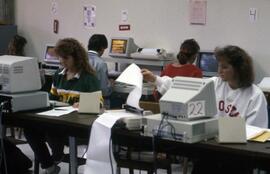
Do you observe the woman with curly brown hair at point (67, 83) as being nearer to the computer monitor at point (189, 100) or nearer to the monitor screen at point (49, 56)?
the computer monitor at point (189, 100)

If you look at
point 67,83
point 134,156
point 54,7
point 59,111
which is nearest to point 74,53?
point 67,83

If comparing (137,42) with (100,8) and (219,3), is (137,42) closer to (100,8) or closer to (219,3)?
(100,8)

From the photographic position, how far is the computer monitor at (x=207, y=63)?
5117 mm

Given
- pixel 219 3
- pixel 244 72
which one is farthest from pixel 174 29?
pixel 244 72

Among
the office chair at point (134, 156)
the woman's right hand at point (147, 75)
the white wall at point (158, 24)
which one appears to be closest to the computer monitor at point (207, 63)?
the white wall at point (158, 24)

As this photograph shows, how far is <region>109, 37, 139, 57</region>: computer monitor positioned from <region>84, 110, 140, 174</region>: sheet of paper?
3.15 meters

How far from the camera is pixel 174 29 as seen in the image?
568cm

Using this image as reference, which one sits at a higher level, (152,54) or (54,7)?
(54,7)

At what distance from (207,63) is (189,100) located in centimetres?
286

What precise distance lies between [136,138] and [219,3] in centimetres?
313

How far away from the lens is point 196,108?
2430mm

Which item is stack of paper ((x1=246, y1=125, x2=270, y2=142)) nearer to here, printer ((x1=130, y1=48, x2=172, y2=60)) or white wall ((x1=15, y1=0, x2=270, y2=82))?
white wall ((x1=15, y1=0, x2=270, y2=82))

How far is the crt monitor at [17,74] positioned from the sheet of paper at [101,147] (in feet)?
2.26

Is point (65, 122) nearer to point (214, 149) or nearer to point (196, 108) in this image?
point (196, 108)
